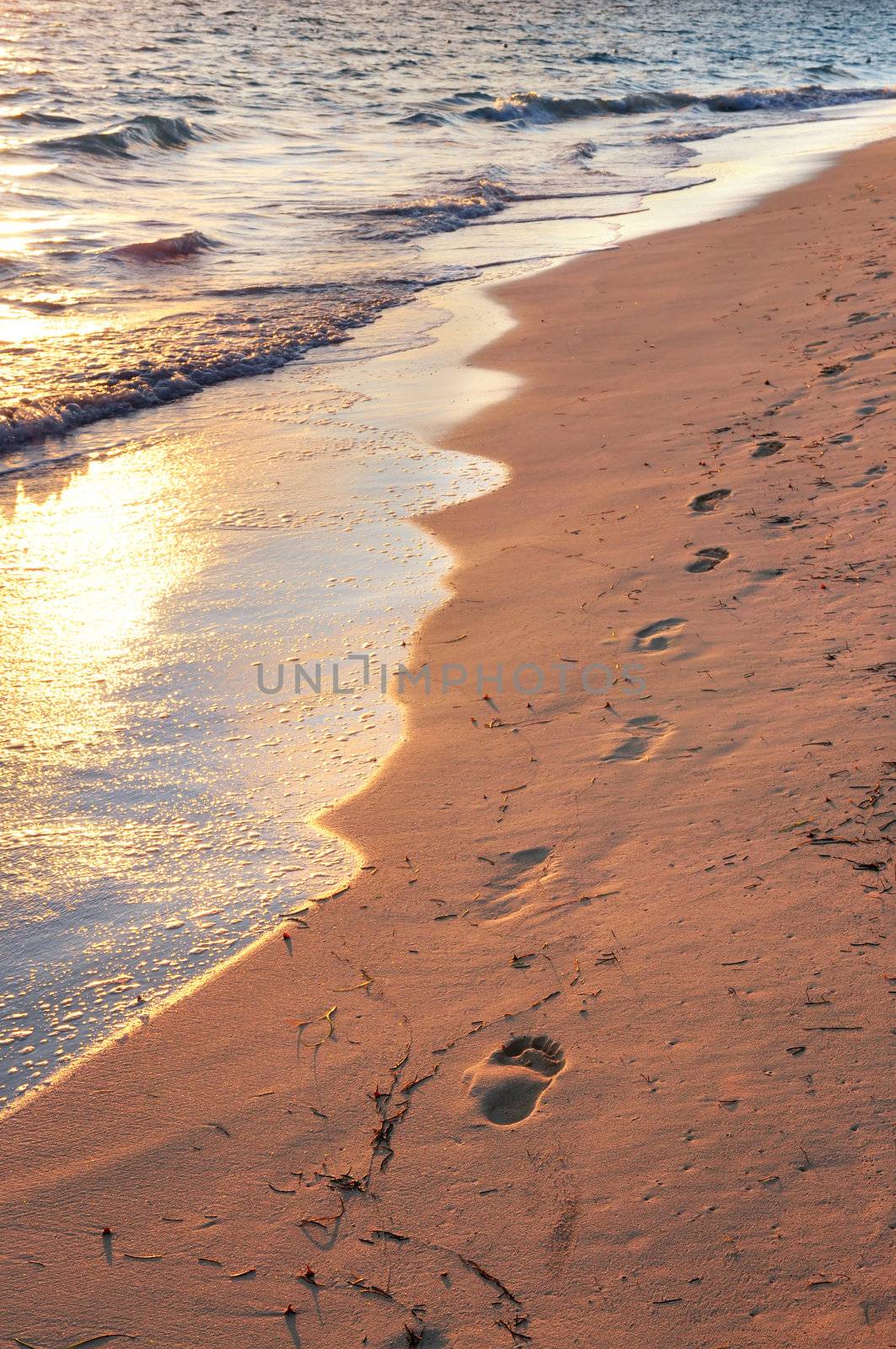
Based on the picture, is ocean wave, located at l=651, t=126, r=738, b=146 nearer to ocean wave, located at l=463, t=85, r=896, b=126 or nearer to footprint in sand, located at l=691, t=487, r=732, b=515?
ocean wave, located at l=463, t=85, r=896, b=126

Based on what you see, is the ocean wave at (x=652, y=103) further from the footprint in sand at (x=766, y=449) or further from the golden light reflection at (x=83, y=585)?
the footprint in sand at (x=766, y=449)

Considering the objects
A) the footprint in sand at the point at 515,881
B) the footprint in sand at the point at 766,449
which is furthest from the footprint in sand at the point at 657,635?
the footprint in sand at the point at 766,449

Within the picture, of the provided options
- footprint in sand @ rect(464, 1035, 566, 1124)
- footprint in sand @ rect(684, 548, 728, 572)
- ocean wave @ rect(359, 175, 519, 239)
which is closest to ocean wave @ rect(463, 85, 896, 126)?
ocean wave @ rect(359, 175, 519, 239)

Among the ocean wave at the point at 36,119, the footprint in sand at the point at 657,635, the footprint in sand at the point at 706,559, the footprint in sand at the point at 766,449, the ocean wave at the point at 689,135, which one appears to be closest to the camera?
the footprint in sand at the point at 657,635

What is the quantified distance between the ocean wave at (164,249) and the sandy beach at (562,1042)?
804cm

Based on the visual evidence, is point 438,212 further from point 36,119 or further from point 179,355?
point 36,119

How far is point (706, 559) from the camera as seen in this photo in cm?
404

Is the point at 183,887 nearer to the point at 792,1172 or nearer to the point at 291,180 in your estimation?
the point at 792,1172

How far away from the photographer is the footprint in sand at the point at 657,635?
3.56 meters

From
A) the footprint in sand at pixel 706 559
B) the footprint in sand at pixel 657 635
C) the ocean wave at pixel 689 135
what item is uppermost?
the ocean wave at pixel 689 135

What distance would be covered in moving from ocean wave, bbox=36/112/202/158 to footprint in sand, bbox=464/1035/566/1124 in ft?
54.2

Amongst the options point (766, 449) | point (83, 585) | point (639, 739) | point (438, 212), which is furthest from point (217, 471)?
point (438, 212)

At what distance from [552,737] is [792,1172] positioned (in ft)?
5.08

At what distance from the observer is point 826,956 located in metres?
2.26
